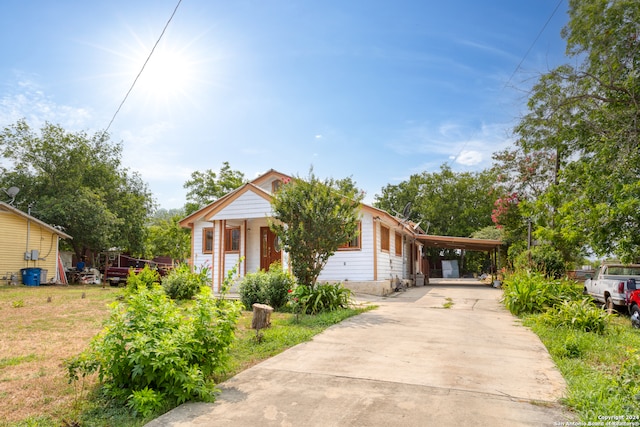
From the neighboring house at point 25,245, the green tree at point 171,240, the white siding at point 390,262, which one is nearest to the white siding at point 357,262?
Result: the white siding at point 390,262

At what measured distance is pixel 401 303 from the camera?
1292cm

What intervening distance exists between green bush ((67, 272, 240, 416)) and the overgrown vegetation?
3.74 meters

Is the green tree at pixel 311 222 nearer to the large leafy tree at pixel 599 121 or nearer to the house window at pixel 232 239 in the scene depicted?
the large leafy tree at pixel 599 121

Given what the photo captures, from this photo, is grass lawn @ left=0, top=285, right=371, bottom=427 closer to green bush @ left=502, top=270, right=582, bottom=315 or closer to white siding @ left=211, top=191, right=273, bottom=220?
green bush @ left=502, top=270, right=582, bottom=315

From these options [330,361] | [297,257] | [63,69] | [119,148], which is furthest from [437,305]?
[119,148]

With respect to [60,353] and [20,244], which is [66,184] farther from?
[60,353]

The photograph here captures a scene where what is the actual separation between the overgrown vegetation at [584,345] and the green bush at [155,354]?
3742 millimetres

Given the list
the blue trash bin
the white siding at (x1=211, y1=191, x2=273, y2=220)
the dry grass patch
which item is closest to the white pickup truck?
the white siding at (x1=211, y1=191, x2=273, y2=220)

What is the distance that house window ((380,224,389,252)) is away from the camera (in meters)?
16.6

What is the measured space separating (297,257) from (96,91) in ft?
21.8

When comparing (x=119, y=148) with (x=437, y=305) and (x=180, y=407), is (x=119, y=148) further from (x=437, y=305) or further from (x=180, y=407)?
(x=180, y=407)

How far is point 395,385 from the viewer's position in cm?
456

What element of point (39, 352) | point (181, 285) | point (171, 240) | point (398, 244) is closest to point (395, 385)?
point (39, 352)

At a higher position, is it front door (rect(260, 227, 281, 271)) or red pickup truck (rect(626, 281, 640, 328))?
front door (rect(260, 227, 281, 271))
